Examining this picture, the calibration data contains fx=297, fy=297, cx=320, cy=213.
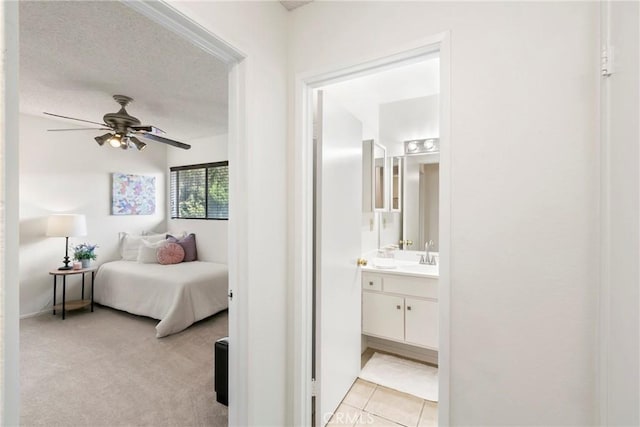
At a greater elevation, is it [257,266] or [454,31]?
[454,31]

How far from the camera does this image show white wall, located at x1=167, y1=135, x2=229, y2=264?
459 centimetres

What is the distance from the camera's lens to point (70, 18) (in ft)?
5.76

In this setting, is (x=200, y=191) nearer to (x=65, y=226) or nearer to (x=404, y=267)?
(x=65, y=226)

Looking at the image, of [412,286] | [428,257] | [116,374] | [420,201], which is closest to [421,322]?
[412,286]

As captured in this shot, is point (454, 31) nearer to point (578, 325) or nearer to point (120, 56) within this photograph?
point (578, 325)

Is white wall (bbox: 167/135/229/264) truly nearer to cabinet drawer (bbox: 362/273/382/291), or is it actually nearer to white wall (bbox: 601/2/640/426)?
cabinet drawer (bbox: 362/273/382/291)

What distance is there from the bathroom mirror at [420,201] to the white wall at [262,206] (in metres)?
1.65

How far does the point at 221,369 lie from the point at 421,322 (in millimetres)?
1535

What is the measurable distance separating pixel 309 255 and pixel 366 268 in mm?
1096

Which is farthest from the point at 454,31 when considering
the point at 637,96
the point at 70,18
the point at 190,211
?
the point at 190,211

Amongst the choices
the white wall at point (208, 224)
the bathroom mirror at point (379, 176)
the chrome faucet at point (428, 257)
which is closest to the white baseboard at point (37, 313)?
the white wall at point (208, 224)

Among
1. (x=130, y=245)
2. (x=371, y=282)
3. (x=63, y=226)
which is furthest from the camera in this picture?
(x=130, y=245)

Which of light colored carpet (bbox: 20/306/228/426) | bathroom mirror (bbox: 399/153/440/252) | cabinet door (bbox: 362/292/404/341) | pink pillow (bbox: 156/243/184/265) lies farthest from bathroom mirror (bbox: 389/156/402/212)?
pink pillow (bbox: 156/243/184/265)

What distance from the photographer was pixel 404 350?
106 inches
